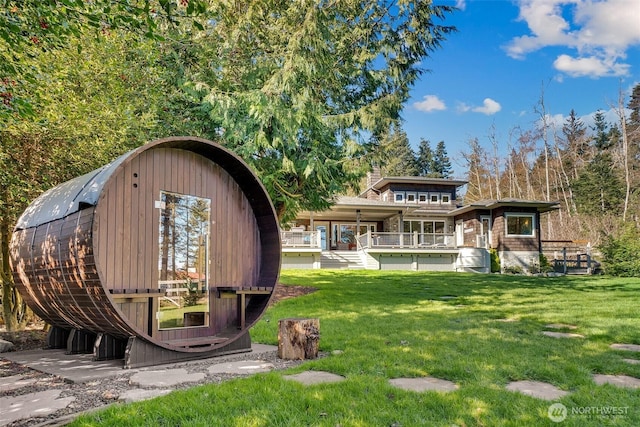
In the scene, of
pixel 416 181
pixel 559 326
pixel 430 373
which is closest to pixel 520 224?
pixel 416 181

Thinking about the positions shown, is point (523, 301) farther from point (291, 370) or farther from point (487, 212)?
point (487, 212)

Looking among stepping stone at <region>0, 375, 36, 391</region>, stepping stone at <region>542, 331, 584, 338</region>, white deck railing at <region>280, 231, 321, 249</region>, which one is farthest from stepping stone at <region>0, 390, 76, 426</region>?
white deck railing at <region>280, 231, 321, 249</region>

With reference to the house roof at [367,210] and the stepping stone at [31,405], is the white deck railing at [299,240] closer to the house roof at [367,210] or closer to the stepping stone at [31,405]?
the house roof at [367,210]

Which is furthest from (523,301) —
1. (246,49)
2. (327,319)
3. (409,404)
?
(246,49)

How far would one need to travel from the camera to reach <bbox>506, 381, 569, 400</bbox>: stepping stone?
3109mm

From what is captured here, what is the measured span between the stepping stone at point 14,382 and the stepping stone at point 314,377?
7.56 ft

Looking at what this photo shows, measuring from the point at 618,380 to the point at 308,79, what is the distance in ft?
24.3

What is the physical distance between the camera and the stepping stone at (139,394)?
3.23 metres

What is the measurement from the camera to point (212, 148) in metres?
5.25

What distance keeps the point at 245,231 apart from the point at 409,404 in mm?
3450

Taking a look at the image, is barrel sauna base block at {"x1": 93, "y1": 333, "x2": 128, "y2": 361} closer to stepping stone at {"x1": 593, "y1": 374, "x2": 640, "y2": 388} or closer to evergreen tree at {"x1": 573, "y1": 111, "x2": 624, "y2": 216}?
stepping stone at {"x1": 593, "y1": 374, "x2": 640, "y2": 388}

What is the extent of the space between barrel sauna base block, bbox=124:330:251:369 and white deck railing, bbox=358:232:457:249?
16754 mm

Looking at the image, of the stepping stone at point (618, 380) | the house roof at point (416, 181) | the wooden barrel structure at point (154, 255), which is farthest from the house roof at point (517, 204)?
the stepping stone at point (618, 380)

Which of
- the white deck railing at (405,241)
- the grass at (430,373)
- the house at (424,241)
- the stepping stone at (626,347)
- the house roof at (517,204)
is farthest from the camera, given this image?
the house roof at (517,204)
